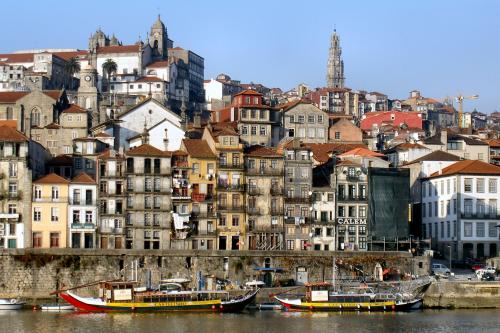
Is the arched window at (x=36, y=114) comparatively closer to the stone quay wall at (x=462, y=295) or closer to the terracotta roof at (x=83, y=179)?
the terracotta roof at (x=83, y=179)

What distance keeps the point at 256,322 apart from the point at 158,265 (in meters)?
17.4

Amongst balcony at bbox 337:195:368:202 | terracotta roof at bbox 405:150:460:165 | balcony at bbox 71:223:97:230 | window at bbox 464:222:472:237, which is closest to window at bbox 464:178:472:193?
window at bbox 464:222:472:237

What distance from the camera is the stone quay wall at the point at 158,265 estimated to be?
9100 centimetres

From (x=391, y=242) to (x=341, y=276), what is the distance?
10.7 metres

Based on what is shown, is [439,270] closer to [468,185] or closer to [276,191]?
[468,185]

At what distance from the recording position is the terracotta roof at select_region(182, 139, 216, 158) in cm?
10362

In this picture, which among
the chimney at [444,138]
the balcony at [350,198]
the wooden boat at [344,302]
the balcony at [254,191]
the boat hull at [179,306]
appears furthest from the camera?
the chimney at [444,138]

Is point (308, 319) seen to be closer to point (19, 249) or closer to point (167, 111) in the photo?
point (19, 249)

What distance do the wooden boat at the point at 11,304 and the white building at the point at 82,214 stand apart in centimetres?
1132

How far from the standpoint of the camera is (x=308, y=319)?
82.4 m

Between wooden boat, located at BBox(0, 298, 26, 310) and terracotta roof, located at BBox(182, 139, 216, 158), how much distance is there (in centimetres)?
2258

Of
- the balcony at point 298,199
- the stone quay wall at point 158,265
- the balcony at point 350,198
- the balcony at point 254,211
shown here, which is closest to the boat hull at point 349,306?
the stone quay wall at point 158,265

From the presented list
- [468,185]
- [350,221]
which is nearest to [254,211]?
[350,221]

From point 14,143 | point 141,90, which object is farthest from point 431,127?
point 14,143
